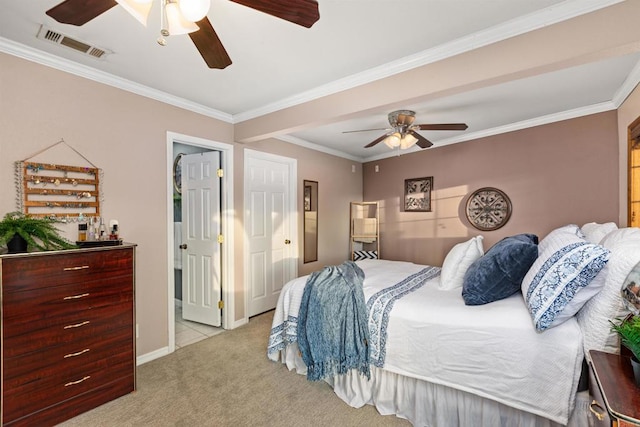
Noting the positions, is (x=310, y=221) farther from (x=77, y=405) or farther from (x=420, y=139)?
(x=77, y=405)

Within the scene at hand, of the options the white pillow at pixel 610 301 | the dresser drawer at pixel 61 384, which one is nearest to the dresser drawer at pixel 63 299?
the dresser drawer at pixel 61 384

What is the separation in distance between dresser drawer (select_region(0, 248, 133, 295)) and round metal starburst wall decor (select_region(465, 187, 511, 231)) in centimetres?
420

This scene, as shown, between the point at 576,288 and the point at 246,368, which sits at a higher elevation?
the point at 576,288

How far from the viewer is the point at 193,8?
114 cm

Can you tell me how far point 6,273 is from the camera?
1.72 metres

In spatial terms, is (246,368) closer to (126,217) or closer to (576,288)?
(126,217)

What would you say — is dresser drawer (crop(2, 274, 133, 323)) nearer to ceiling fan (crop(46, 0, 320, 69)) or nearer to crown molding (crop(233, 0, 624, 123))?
ceiling fan (crop(46, 0, 320, 69))

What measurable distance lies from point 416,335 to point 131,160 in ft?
9.12

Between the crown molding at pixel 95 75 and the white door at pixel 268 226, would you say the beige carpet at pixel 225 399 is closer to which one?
the white door at pixel 268 226

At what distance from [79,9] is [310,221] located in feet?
12.1

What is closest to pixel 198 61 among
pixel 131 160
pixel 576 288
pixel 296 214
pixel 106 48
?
pixel 106 48

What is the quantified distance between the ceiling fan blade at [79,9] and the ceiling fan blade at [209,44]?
34 centimetres

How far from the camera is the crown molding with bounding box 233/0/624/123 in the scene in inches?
65.6

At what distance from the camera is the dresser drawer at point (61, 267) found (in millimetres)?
1752
